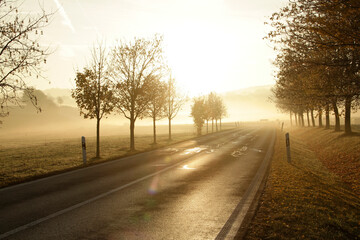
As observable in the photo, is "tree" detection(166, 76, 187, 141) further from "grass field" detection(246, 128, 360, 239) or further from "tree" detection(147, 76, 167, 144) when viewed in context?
"grass field" detection(246, 128, 360, 239)

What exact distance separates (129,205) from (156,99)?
24589 mm

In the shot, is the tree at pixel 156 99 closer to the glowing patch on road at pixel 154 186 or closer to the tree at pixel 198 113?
the tree at pixel 198 113

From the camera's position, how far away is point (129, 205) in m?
6.30

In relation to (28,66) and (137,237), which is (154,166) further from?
(137,237)

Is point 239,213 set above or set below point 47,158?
above

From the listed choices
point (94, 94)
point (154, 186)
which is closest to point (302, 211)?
point (154, 186)

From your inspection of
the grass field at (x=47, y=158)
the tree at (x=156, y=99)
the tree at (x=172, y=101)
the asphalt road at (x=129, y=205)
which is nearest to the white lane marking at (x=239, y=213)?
the asphalt road at (x=129, y=205)

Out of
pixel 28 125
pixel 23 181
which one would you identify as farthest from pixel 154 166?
pixel 28 125

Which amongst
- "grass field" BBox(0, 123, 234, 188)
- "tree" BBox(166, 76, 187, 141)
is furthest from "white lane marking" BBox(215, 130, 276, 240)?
"tree" BBox(166, 76, 187, 141)

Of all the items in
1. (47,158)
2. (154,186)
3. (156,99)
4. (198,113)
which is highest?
(156,99)

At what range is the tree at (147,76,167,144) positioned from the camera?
75.4ft

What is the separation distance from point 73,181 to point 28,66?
17.2ft

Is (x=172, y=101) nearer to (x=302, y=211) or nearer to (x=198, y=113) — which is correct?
(x=198, y=113)

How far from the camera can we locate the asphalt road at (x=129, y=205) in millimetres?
4680
